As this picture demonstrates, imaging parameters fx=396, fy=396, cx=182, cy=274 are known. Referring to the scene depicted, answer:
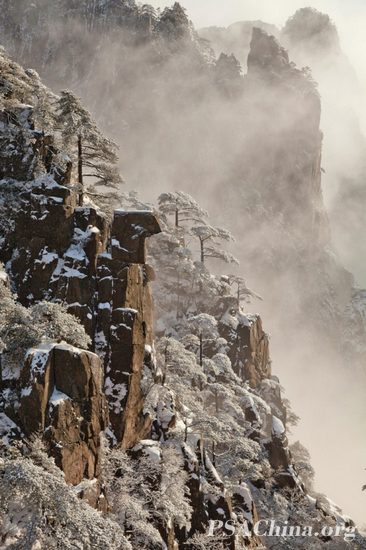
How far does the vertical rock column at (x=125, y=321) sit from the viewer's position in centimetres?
2397

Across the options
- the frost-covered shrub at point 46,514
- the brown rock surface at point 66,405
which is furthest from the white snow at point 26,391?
the frost-covered shrub at point 46,514

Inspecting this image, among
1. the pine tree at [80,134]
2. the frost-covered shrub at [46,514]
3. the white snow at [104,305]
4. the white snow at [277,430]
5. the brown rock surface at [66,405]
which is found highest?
the pine tree at [80,134]

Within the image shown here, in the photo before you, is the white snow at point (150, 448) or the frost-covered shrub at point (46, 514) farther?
the white snow at point (150, 448)

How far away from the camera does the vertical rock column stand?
24.0 meters

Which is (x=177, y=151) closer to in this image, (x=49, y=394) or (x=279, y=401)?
(x=279, y=401)

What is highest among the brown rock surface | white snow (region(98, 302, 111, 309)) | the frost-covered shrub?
white snow (region(98, 302, 111, 309))

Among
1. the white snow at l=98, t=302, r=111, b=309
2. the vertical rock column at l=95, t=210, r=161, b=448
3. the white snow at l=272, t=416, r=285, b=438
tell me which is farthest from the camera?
the white snow at l=272, t=416, r=285, b=438

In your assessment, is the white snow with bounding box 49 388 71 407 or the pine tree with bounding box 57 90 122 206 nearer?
the white snow with bounding box 49 388 71 407

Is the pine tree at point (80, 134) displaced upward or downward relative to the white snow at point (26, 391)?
upward

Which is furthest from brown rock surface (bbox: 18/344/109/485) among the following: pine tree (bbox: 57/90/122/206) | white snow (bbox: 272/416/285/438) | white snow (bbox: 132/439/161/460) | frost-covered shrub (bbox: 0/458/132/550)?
white snow (bbox: 272/416/285/438)

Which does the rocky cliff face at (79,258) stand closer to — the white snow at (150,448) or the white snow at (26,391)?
the white snow at (150,448)

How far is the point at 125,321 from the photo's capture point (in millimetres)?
25141

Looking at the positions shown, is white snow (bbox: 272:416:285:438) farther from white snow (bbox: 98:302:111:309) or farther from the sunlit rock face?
white snow (bbox: 98:302:111:309)

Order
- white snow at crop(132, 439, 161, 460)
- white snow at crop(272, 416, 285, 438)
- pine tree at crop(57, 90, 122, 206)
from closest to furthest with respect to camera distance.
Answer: white snow at crop(132, 439, 161, 460), pine tree at crop(57, 90, 122, 206), white snow at crop(272, 416, 285, 438)
